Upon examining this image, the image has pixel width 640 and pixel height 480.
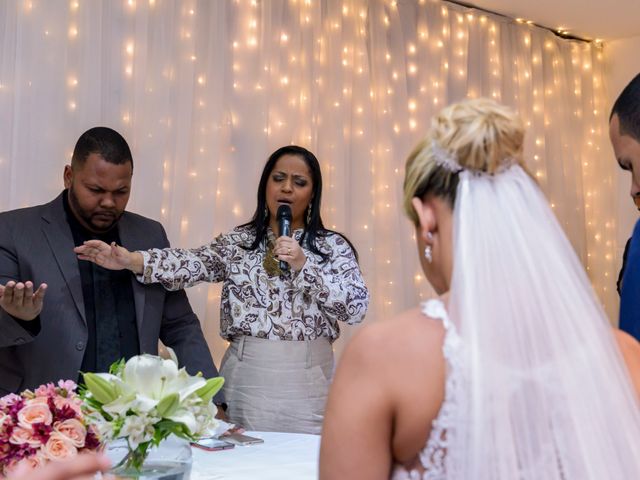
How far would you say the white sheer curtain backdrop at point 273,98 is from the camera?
351 centimetres

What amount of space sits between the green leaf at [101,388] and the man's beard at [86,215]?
129cm

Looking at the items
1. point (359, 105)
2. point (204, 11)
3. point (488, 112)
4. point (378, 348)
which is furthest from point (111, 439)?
point (359, 105)

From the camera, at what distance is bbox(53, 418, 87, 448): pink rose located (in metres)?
1.60

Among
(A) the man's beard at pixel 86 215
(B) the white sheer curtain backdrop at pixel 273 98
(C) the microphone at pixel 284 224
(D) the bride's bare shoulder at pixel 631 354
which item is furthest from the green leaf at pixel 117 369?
(B) the white sheer curtain backdrop at pixel 273 98

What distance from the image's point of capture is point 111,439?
163 cm

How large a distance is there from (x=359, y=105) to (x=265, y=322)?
201cm

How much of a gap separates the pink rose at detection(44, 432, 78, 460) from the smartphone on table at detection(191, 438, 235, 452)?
663 millimetres

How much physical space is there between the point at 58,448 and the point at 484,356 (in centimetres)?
84

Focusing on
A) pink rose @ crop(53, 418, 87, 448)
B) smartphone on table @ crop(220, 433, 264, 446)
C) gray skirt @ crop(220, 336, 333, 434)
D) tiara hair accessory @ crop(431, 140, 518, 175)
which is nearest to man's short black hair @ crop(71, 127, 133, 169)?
gray skirt @ crop(220, 336, 333, 434)

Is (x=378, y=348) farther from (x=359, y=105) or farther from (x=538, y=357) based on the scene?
(x=359, y=105)

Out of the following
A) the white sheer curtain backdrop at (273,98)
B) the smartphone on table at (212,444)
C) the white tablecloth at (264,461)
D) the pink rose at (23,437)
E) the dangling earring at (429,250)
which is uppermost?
the white sheer curtain backdrop at (273,98)

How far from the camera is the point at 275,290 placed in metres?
3.12

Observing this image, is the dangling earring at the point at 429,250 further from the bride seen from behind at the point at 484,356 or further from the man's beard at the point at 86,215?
the man's beard at the point at 86,215

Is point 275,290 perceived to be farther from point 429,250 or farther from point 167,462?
point 429,250
